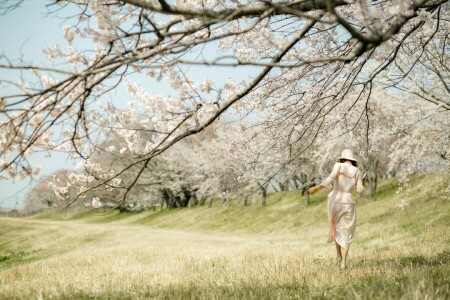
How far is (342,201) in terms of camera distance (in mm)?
7262

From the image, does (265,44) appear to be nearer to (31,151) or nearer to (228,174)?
(31,151)

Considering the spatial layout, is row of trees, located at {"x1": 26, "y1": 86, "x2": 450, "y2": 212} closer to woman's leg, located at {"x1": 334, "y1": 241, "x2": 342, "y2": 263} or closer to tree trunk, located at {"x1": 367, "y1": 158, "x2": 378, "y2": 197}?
tree trunk, located at {"x1": 367, "y1": 158, "x2": 378, "y2": 197}

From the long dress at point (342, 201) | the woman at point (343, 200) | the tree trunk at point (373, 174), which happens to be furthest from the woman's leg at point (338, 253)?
the tree trunk at point (373, 174)

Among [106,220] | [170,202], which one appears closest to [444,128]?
[170,202]

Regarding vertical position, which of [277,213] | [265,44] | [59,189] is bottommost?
[277,213]

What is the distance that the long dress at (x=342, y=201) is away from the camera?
284 inches

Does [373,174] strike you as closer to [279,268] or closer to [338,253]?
[338,253]

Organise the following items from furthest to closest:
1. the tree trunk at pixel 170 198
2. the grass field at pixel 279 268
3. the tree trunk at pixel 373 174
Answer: the tree trunk at pixel 170 198 < the tree trunk at pixel 373 174 < the grass field at pixel 279 268

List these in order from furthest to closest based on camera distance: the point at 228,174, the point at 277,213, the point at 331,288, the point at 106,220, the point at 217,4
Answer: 1. the point at 106,220
2. the point at 228,174
3. the point at 277,213
4. the point at 217,4
5. the point at 331,288

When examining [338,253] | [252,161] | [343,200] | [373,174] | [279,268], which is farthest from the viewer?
[373,174]

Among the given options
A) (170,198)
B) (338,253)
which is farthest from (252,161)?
(170,198)

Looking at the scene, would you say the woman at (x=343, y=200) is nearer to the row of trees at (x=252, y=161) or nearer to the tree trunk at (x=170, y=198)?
the row of trees at (x=252, y=161)

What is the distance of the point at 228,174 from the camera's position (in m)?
40.8

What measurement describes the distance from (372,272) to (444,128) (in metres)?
10.4
